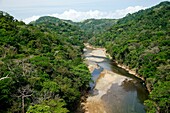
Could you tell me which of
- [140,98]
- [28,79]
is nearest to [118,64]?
[140,98]

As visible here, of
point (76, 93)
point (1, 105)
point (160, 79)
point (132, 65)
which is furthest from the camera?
point (132, 65)

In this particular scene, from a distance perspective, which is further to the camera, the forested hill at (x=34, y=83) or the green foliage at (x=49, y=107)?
the forested hill at (x=34, y=83)

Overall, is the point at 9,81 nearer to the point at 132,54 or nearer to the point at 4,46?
the point at 4,46

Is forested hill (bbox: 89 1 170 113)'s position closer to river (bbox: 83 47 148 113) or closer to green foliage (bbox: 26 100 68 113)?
river (bbox: 83 47 148 113)

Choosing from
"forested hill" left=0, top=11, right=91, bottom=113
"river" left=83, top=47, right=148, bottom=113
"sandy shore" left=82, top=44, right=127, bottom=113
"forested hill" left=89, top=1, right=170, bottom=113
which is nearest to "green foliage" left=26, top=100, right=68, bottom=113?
"forested hill" left=0, top=11, right=91, bottom=113

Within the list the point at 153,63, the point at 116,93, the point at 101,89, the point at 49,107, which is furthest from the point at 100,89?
the point at 49,107

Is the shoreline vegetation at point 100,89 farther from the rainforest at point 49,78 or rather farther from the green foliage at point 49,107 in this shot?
the green foliage at point 49,107

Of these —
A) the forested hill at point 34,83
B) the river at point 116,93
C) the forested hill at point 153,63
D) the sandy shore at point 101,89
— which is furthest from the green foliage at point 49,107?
the forested hill at point 153,63

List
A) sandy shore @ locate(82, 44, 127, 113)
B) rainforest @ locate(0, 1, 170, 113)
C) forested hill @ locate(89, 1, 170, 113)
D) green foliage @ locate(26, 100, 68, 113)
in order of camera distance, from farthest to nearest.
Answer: sandy shore @ locate(82, 44, 127, 113), forested hill @ locate(89, 1, 170, 113), rainforest @ locate(0, 1, 170, 113), green foliage @ locate(26, 100, 68, 113)
